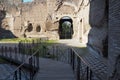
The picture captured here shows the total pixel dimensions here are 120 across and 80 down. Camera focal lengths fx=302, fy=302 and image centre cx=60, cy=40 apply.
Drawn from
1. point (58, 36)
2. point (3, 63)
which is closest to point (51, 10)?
point (58, 36)

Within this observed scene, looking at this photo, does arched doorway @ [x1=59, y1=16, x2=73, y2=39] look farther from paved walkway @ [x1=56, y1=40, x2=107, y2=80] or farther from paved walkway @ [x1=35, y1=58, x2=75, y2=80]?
paved walkway @ [x1=35, y1=58, x2=75, y2=80]

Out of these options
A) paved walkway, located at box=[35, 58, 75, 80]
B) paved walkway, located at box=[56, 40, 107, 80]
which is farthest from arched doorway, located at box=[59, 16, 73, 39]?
paved walkway, located at box=[35, 58, 75, 80]

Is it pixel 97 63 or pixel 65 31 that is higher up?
pixel 65 31

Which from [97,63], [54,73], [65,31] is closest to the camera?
[54,73]

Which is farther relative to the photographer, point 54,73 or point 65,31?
point 65,31

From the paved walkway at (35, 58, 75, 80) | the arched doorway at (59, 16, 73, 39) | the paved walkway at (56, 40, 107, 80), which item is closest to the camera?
the paved walkway at (56, 40, 107, 80)

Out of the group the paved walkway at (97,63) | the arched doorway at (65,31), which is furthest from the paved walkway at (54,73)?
the arched doorway at (65,31)

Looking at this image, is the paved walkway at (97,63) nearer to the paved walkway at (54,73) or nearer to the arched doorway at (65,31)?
the paved walkway at (54,73)

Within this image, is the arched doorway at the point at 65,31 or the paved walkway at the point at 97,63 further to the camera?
the arched doorway at the point at 65,31

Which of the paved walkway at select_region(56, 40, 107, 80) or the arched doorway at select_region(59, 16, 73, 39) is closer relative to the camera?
the paved walkway at select_region(56, 40, 107, 80)

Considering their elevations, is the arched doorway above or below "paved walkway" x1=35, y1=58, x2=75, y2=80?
above

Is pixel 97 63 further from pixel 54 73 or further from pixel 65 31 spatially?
pixel 65 31


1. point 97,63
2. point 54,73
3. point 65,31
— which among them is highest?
point 65,31

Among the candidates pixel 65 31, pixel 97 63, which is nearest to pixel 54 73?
pixel 97 63
